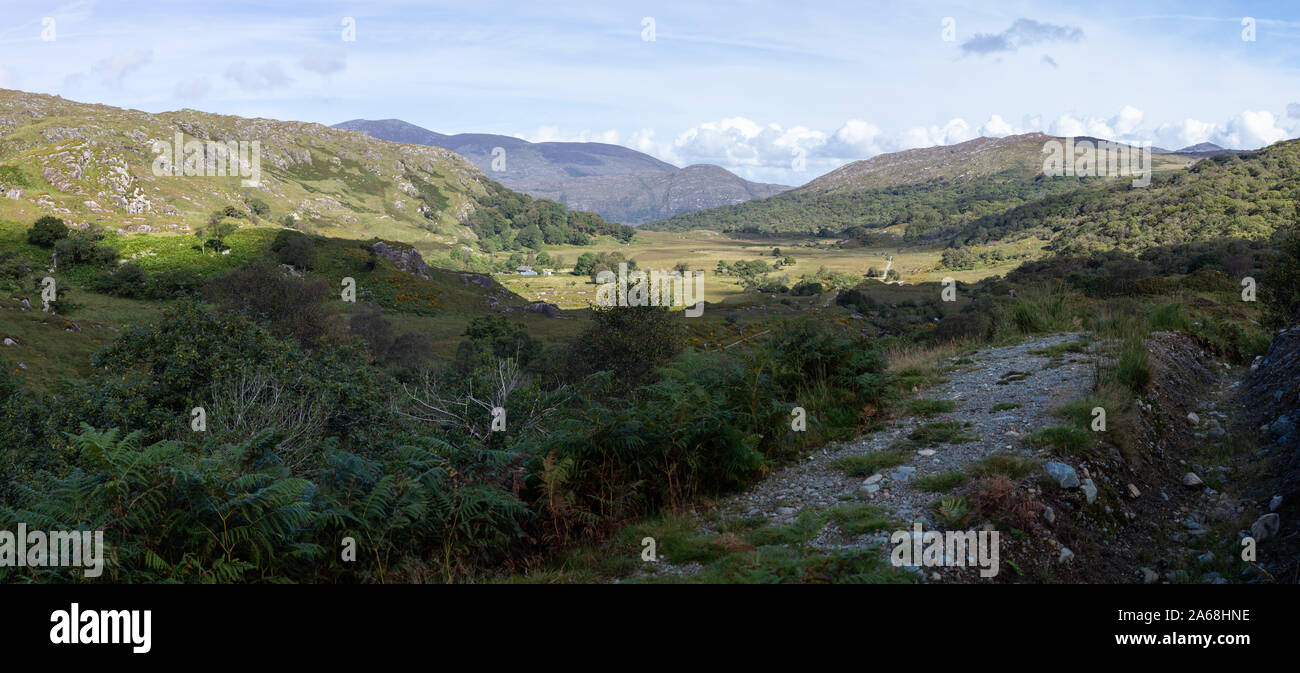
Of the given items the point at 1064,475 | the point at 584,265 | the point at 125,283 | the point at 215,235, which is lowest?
the point at 1064,475

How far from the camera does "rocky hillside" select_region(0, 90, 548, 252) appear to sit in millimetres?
79500

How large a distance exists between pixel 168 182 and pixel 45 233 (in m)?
59.8

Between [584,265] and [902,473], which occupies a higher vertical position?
[584,265]

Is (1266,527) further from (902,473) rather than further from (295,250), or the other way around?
(295,250)

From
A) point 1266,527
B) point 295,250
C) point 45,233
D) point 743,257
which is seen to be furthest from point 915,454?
point 743,257

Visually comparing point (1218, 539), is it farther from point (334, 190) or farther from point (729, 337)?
point (334, 190)

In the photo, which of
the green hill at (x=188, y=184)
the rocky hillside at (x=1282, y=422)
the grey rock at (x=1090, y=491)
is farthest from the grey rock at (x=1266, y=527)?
the green hill at (x=188, y=184)

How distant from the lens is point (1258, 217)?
216 ft

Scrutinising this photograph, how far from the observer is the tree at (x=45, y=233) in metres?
50.9

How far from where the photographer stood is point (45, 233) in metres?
51.1

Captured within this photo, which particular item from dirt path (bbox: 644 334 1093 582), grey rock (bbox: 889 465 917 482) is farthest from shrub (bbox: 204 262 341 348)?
grey rock (bbox: 889 465 917 482)

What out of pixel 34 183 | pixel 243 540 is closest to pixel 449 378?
pixel 243 540

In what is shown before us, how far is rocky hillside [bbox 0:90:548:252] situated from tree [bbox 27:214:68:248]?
9531 mm
